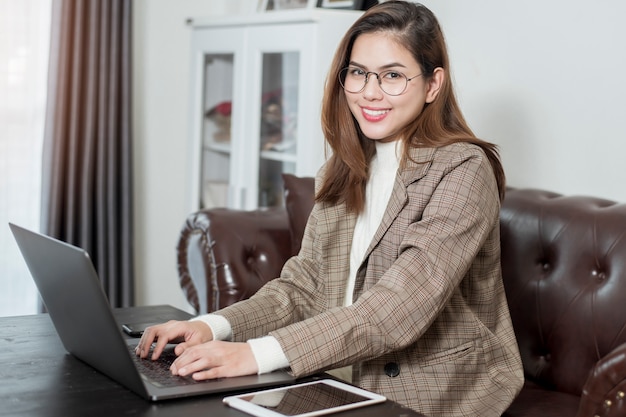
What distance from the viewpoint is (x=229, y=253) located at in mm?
2383

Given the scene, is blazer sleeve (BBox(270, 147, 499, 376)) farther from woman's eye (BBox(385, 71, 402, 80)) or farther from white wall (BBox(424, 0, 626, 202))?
white wall (BBox(424, 0, 626, 202))

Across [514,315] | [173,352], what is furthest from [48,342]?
[514,315]

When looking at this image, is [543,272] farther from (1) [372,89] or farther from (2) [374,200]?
(1) [372,89]

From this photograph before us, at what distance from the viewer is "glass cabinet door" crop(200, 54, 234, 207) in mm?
3475

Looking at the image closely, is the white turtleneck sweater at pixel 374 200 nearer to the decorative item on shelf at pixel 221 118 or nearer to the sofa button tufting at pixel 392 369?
the sofa button tufting at pixel 392 369

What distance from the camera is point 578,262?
6.66 feet

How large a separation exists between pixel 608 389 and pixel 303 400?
1.64 ft

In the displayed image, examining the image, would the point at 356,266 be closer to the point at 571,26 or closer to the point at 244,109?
the point at 571,26

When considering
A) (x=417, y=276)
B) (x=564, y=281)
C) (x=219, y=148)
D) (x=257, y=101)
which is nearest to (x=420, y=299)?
(x=417, y=276)

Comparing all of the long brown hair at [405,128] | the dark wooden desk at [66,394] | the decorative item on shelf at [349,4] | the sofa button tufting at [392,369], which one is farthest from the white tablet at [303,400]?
the decorative item on shelf at [349,4]

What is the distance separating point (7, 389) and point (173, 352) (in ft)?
1.02

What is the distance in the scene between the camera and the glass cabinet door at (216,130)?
3.47m

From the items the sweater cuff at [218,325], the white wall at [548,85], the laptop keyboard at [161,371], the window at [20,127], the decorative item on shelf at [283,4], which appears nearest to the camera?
the laptop keyboard at [161,371]

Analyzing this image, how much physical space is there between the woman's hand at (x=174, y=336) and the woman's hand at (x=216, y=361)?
9cm
